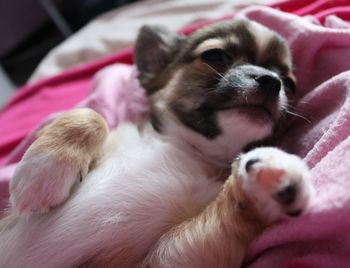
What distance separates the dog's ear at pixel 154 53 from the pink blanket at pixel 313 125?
12cm

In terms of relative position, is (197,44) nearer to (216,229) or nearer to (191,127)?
(191,127)

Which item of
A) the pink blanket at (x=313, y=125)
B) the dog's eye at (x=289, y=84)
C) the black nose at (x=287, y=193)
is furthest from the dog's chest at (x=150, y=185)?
the dog's eye at (x=289, y=84)

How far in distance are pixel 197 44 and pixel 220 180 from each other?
0.66 meters

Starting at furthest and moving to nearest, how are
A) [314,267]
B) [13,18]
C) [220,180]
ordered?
[13,18], [220,180], [314,267]

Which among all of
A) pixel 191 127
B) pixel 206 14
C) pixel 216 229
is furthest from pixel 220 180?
pixel 206 14

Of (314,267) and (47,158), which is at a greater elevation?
(47,158)

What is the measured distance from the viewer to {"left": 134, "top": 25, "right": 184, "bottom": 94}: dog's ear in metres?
1.87

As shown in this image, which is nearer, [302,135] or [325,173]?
[325,173]

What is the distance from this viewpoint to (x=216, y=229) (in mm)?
1073

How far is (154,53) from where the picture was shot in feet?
6.41

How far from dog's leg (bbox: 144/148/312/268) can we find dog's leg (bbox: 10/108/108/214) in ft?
1.14

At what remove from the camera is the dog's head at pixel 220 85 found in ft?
4.47

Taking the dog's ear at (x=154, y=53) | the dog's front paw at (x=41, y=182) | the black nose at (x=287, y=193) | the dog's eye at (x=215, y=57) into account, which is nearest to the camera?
the black nose at (x=287, y=193)

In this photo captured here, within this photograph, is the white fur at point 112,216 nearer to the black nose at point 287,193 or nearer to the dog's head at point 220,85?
the dog's head at point 220,85
